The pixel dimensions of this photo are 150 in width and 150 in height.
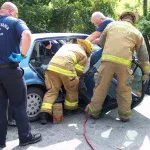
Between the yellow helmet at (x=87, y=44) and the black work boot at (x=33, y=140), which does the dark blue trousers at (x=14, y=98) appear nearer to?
the black work boot at (x=33, y=140)

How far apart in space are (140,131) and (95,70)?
125 cm

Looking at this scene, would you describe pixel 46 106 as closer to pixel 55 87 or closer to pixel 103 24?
pixel 55 87

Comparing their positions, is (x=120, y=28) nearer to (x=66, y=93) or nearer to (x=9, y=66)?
(x=66, y=93)

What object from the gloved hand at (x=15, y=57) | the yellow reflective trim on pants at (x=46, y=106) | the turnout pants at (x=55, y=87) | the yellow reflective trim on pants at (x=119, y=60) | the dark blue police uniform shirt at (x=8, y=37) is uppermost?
the dark blue police uniform shirt at (x=8, y=37)

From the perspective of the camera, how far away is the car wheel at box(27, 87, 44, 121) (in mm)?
5023

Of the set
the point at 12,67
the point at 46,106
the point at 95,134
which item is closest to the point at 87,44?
the point at 46,106

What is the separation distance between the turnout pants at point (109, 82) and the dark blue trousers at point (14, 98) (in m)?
1.36

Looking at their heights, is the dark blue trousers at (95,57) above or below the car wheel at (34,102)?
above

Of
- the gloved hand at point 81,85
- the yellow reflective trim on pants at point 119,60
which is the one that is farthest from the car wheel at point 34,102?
the yellow reflective trim on pants at point 119,60

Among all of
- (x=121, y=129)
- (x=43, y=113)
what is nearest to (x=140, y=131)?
(x=121, y=129)

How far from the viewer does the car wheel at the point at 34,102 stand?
16.5 feet

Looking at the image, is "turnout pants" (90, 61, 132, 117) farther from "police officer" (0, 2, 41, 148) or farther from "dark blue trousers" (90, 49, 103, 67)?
"police officer" (0, 2, 41, 148)

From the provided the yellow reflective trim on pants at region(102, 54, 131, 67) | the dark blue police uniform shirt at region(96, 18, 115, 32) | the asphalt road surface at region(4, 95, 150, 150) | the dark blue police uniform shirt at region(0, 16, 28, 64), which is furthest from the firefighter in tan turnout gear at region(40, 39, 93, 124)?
the dark blue police uniform shirt at region(0, 16, 28, 64)

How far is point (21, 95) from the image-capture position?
4.12 meters
